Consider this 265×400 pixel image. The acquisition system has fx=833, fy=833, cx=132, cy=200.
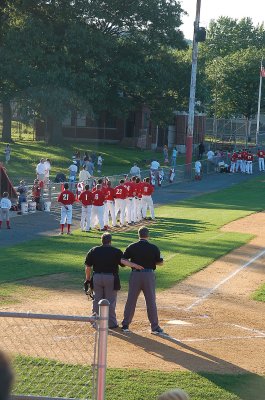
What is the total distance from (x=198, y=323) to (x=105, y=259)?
2426 mm

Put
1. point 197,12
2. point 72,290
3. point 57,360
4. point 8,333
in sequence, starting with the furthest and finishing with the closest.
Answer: point 197,12 → point 72,290 → point 8,333 → point 57,360

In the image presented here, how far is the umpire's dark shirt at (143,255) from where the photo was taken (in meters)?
14.5

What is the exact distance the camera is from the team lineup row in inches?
1140

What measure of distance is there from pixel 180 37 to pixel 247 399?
5444cm

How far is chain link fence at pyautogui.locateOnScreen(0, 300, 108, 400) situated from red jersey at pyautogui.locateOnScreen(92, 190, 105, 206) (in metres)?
14.0

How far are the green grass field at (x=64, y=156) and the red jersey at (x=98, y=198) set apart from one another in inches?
694

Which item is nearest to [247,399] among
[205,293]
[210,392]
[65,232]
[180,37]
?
[210,392]

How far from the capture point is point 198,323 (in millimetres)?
15641

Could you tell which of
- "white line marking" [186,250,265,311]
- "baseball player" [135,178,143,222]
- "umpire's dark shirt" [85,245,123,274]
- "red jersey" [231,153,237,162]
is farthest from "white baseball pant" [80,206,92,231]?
"red jersey" [231,153,237,162]

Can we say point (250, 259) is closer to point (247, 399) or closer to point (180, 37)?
point (247, 399)

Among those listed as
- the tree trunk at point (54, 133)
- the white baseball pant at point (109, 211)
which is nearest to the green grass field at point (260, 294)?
the white baseball pant at point (109, 211)

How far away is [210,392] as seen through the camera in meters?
11.4

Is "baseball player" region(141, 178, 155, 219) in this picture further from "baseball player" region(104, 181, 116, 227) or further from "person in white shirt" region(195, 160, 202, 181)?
"person in white shirt" region(195, 160, 202, 181)

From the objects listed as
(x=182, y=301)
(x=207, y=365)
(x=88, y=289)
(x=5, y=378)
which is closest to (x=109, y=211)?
(x=182, y=301)
